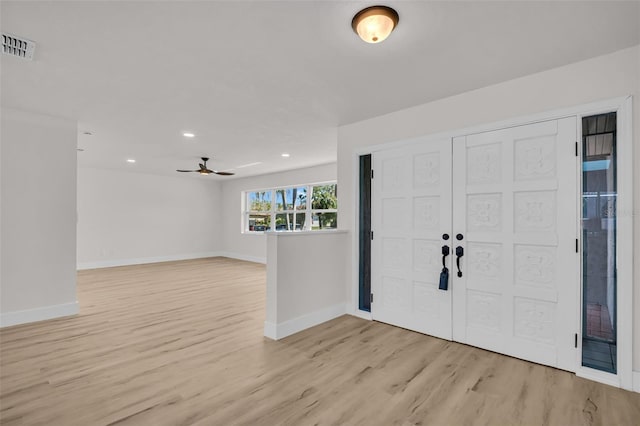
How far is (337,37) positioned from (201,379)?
2773 millimetres

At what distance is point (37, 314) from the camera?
3.57 m

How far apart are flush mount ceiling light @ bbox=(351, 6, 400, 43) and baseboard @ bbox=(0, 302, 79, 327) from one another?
4.62 m

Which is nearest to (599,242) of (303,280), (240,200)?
(303,280)

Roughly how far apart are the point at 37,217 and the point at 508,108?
5.37 meters

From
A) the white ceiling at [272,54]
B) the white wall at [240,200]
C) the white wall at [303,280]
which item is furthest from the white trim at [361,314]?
the white wall at [240,200]

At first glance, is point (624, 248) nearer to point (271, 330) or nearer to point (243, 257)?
point (271, 330)

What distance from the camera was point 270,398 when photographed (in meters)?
2.07

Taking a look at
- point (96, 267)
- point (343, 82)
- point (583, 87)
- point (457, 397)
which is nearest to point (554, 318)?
point (457, 397)

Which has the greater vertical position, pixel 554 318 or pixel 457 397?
pixel 554 318

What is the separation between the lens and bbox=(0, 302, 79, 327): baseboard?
3.40 metres

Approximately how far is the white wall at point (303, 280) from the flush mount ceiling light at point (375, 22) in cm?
199

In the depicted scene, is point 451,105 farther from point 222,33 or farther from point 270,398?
point 270,398

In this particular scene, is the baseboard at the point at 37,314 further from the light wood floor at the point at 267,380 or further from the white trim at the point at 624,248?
the white trim at the point at 624,248

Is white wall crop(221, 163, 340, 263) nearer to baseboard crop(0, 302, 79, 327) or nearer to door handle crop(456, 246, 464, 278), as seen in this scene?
door handle crop(456, 246, 464, 278)
